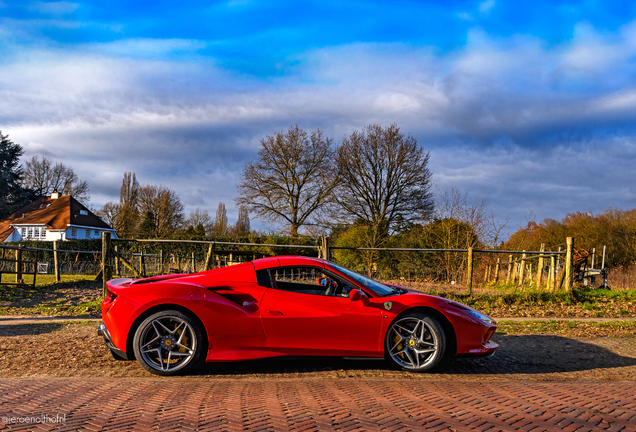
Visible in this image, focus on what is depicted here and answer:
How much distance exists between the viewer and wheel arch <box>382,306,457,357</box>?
502 centimetres

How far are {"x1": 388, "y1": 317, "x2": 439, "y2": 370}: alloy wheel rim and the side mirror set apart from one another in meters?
0.49

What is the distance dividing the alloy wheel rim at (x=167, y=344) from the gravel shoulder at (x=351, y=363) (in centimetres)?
25

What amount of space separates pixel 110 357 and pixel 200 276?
1819 millimetres

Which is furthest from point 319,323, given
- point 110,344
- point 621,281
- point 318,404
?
point 621,281

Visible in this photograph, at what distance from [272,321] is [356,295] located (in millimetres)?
986

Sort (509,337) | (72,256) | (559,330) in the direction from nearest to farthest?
(509,337)
(559,330)
(72,256)

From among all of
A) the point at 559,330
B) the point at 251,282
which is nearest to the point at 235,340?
the point at 251,282

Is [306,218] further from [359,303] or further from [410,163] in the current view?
[359,303]

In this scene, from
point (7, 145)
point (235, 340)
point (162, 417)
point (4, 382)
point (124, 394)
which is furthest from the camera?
point (7, 145)

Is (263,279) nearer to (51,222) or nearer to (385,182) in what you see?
(385,182)

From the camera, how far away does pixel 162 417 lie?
125 inches

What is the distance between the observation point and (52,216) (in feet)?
166

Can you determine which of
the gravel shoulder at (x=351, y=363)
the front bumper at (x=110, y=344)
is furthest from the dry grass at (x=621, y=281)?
the front bumper at (x=110, y=344)

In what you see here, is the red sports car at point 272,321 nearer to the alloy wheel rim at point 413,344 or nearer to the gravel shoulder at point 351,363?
the alloy wheel rim at point 413,344
